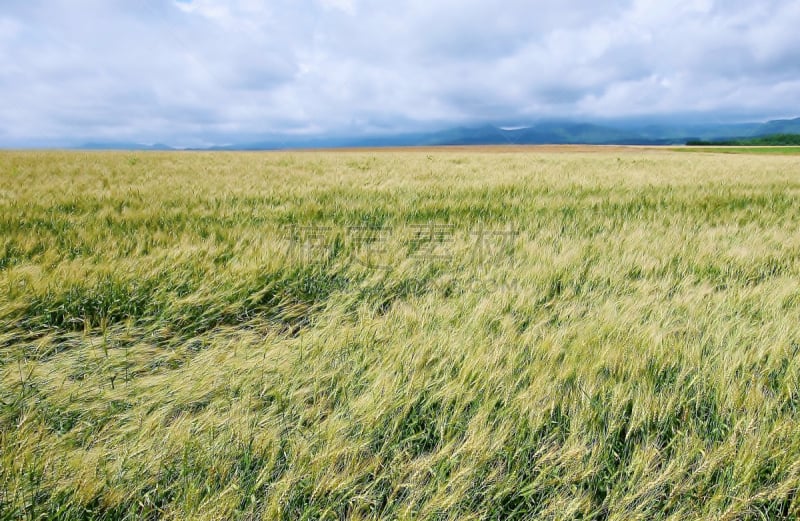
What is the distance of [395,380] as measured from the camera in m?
1.23

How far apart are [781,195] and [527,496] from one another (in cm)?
785

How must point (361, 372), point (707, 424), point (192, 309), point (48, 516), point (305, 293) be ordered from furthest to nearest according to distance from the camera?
1. point (305, 293)
2. point (192, 309)
3. point (361, 372)
4. point (707, 424)
5. point (48, 516)

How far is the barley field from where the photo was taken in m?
0.91

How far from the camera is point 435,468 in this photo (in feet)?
3.20

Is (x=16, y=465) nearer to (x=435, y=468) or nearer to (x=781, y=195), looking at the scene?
(x=435, y=468)

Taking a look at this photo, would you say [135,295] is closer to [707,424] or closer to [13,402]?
[13,402]

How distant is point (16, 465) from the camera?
91cm

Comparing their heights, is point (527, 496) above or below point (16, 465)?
below

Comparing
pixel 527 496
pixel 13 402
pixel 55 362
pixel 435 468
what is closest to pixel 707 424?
pixel 527 496

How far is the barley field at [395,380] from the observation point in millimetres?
913

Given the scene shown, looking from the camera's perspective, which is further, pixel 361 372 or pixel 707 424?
pixel 361 372

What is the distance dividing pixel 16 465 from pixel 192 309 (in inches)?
41.4

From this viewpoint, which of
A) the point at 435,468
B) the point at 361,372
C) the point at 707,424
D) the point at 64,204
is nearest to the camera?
the point at 435,468

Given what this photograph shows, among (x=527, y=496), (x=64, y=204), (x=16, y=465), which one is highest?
(x=64, y=204)
